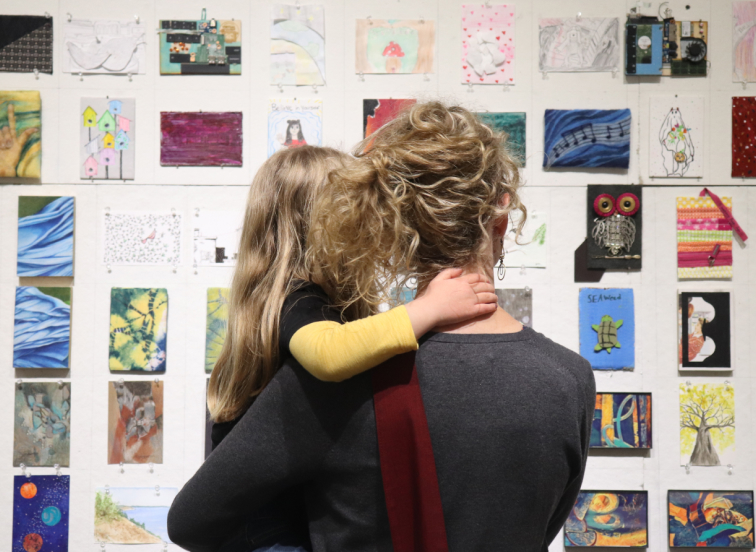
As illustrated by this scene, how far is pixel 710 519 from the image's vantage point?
170 cm

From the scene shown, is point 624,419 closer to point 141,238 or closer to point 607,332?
point 607,332

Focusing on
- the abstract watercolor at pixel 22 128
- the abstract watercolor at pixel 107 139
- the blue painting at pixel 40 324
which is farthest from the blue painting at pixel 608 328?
the abstract watercolor at pixel 22 128

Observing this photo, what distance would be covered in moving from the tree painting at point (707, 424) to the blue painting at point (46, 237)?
1869 mm

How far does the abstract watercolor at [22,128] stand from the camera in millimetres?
1714

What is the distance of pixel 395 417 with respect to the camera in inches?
23.7

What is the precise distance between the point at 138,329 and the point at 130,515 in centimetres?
54

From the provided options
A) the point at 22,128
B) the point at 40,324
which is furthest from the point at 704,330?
the point at 22,128

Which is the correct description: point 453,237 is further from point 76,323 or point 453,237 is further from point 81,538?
point 81,538

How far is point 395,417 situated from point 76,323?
1438 millimetres

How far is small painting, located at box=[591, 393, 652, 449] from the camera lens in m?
1.68

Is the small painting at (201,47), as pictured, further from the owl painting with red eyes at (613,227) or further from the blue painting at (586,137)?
the owl painting with red eyes at (613,227)

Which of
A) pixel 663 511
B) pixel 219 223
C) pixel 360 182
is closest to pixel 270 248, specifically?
pixel 360 182

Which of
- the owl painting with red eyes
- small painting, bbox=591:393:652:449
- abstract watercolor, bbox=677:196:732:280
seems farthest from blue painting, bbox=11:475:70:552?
abstract watercolor, bbox=677:196:732:280

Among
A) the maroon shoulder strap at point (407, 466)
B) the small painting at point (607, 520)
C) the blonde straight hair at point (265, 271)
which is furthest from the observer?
the small painting at point (607, 520)
